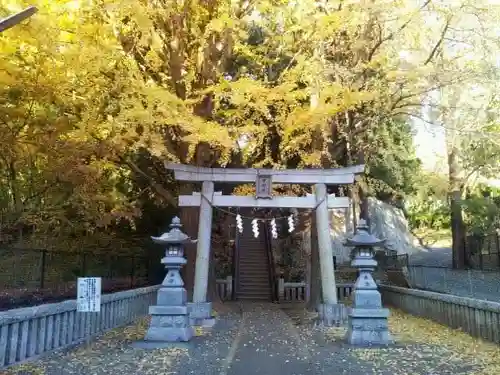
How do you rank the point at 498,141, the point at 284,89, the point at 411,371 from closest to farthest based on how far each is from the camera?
1. the point at 411,371
2. the point at 284,89
3. the point at 498,141

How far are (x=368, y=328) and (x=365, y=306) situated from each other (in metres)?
0.46

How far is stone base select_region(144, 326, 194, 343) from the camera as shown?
947 cm

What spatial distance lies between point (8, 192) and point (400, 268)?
493 inches

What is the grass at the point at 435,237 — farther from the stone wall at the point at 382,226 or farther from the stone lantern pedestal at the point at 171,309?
the stone lantern pedestal at the point at 171,309

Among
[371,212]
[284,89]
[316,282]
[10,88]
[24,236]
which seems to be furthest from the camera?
[371,212]

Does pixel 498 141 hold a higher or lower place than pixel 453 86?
lower

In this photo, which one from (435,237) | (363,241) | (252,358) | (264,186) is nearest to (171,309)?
(252,358)

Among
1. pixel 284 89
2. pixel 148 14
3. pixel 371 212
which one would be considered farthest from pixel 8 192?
pixel 371 212

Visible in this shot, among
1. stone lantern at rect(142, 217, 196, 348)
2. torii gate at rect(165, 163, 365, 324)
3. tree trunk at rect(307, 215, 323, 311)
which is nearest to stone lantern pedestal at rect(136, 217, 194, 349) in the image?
stone lantern at rect(142, 217, 196, 348)

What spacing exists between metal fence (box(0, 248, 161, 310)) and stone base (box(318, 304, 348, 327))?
17.2 feet

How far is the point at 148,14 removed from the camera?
38.1 ft

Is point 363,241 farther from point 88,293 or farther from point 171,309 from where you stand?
point 88,293

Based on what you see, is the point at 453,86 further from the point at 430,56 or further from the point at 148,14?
the point at 148,14

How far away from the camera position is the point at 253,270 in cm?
2148
